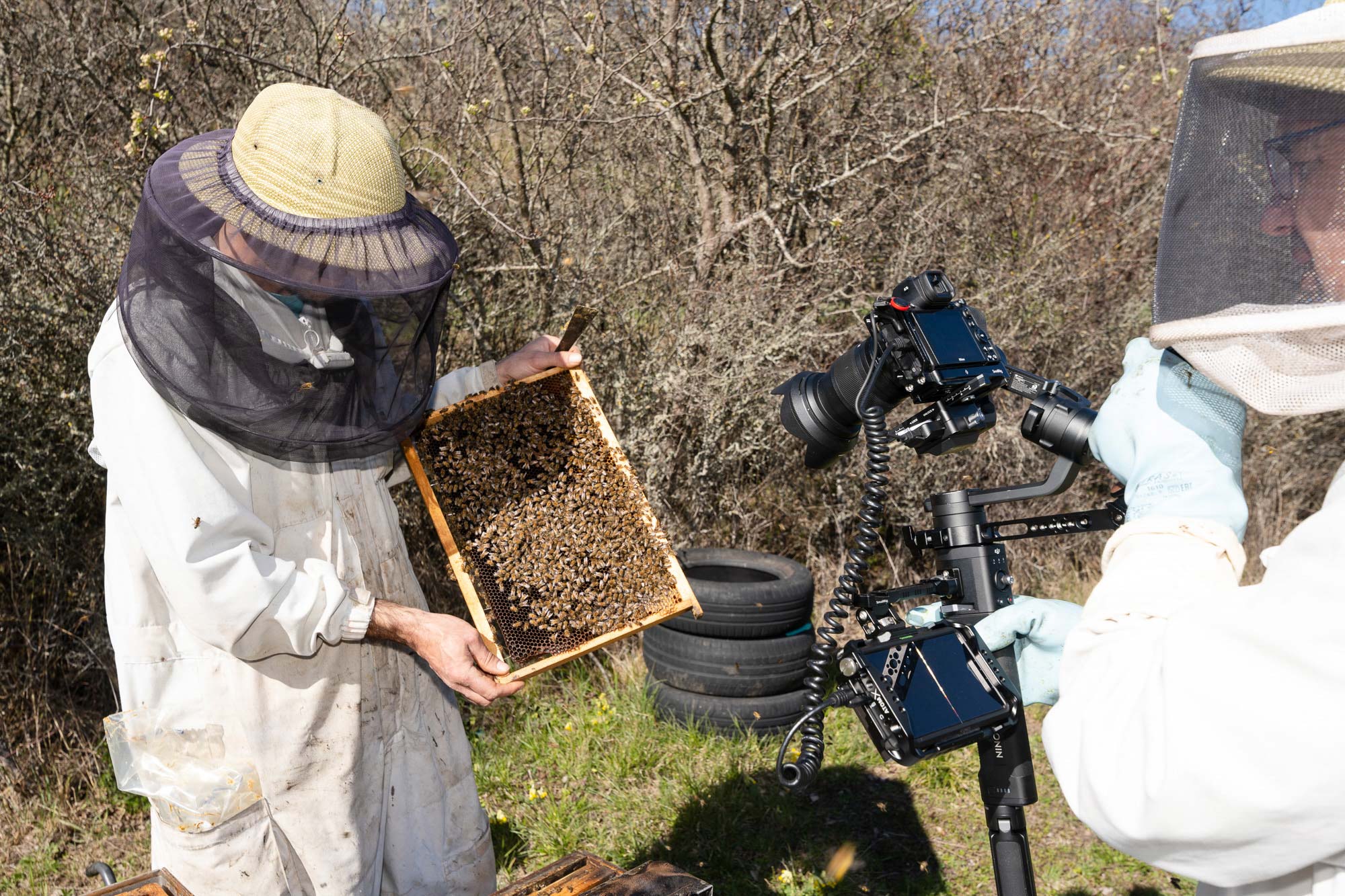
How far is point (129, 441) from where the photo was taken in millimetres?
1828

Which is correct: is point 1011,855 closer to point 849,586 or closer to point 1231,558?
point 849,586

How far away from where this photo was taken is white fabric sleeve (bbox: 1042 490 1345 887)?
0.95 meters

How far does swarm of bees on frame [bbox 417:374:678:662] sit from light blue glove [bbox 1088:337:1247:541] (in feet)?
4.73

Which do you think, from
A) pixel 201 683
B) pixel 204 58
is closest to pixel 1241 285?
pixel 201 683

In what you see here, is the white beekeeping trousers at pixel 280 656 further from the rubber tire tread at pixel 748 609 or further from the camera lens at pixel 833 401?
the rubber tire tread at pixel 748 609

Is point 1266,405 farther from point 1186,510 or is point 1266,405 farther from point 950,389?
point 950,389

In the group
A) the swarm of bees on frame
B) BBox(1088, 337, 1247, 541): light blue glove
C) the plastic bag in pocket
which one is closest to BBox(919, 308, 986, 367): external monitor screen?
BBox(1088, 337, 1247, 541): light blue glove

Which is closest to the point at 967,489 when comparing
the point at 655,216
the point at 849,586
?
the point at 849,586

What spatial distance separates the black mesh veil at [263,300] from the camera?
1769 millimetres

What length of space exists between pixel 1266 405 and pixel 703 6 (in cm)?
522

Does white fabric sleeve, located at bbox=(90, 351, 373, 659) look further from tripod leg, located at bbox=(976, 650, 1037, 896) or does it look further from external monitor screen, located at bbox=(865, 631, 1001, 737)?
tripod leg, located at bbox=(976, 650, 1037, 896)

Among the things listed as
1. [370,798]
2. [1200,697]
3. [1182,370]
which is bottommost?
[370,798]

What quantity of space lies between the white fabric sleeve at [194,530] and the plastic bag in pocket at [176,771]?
25 cm

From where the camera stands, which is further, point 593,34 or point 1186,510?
point 593,34
